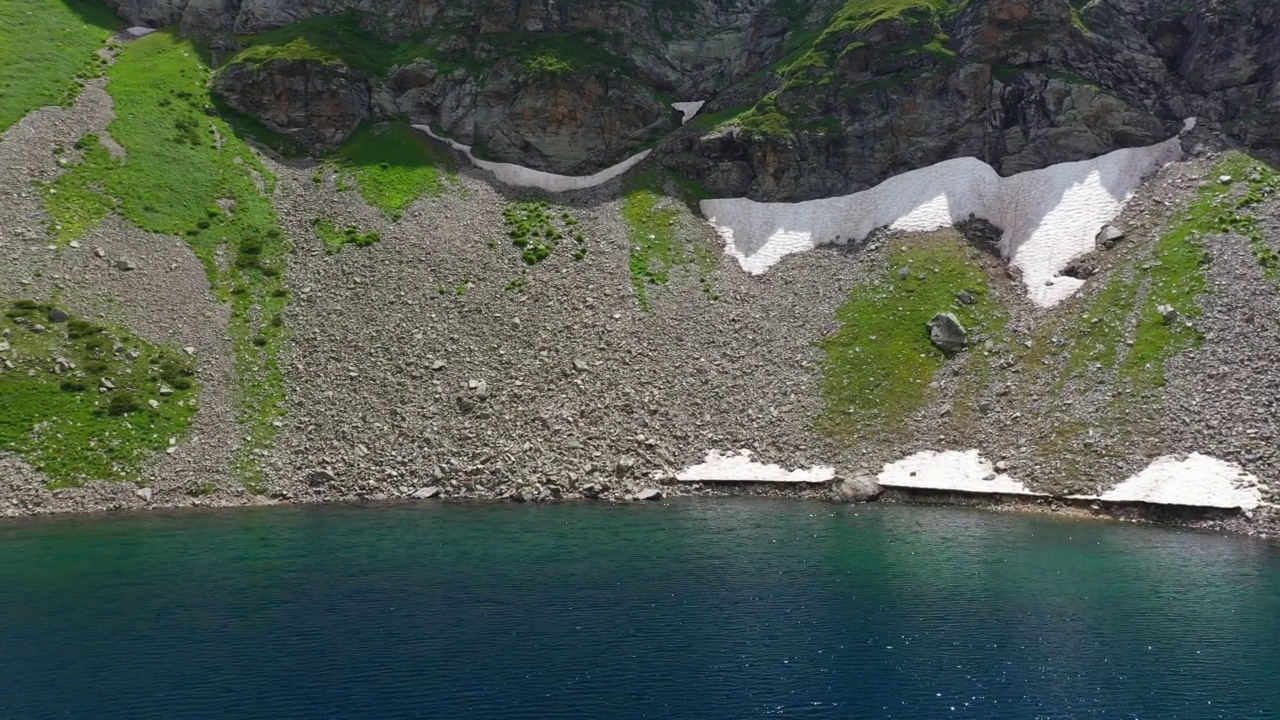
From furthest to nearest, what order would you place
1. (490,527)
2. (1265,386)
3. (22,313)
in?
(22,313), (1265,386), (490,527)

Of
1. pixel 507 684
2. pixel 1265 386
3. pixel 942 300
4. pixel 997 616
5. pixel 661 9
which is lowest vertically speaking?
pixel 507 684

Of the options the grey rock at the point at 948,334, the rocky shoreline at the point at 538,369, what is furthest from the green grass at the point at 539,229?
the grey rock at the point at 948,334

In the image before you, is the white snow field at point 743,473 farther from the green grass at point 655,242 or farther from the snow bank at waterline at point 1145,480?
the green grass at point 655,242

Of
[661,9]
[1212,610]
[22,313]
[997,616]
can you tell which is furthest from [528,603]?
[661,9]

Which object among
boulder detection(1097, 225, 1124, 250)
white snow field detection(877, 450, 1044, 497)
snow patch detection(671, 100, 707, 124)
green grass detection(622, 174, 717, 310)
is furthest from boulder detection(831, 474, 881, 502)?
snow patch detection(671, 100, 707, 124)

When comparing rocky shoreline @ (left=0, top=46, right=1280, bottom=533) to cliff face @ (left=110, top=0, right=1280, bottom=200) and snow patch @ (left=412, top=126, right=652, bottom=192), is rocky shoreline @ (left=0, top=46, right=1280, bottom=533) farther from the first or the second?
cliff face @ (left=110, top=0, right=1280, bottom=200)

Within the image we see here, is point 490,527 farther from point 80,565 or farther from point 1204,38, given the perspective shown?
point 1204,38

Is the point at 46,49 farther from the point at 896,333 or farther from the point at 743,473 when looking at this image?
the point at 896,333

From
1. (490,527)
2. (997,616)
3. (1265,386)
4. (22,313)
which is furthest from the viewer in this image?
(22,313)
